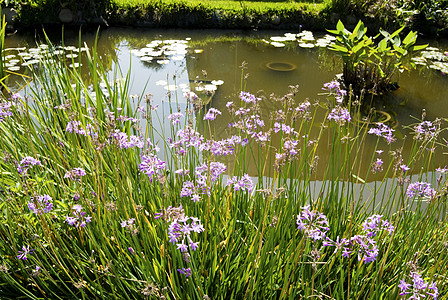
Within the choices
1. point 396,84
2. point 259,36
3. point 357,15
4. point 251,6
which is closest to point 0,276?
point 396,84

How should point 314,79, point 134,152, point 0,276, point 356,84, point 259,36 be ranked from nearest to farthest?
point 0,276, point 134,152, point 356,84, point 314,79, point 259,36

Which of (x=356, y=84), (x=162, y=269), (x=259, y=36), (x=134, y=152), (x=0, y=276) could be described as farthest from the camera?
(x=259, y=36)

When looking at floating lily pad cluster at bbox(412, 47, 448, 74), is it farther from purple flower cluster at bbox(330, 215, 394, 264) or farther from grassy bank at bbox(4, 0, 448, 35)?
purple flower cluster at bbox(330, 215, 394, 264)

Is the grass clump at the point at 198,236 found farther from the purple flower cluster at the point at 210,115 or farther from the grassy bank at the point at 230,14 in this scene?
the grassy bank at the point at 230,14

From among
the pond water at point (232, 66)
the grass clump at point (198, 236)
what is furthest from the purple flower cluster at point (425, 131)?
the pond water at point (232, 66)

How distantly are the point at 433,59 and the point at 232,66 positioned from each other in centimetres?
340

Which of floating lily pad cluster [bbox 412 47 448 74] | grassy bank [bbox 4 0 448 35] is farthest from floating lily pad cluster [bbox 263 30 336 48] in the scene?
floating lily pad cluster [bbox 412 47 448 74]

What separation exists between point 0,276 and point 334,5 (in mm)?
8038

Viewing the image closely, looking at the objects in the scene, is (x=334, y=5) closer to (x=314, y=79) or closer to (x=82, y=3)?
(x=314, y=79)

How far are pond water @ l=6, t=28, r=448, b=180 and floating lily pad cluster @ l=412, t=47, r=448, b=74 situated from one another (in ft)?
0.46

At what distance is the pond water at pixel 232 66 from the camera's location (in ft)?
17.8

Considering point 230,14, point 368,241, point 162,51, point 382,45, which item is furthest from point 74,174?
point 230,14

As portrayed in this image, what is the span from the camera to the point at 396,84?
6.02 m

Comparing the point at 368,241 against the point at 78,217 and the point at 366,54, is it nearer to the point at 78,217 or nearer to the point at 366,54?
the point at 78,217
